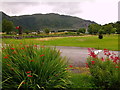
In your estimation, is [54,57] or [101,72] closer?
[101,72]

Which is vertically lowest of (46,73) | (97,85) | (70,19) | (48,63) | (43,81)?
(97,85)

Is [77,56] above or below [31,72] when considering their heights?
below

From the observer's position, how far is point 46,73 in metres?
3.54

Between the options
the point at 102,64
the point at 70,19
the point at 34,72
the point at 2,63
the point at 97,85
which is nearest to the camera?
the point at 34,72

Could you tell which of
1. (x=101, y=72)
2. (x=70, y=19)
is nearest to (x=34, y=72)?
(x=101, y=72)

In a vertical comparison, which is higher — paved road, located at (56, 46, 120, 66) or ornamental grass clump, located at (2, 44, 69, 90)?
ornamental grass clump, located at (2, 44, 69, 90)

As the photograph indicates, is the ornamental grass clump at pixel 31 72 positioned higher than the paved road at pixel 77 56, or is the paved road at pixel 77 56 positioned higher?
the ornamental grass clump at pixel 31 72

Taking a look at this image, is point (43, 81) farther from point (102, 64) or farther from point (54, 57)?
point (102, 64)

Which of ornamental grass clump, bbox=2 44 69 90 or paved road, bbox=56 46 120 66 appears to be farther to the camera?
paved road, bbox=56 46 120 66

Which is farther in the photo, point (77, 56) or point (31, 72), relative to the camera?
point (77, 56)

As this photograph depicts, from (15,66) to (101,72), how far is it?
2368 millimetres

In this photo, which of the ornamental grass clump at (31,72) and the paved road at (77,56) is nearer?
the ornamental grass clump at (31,72)

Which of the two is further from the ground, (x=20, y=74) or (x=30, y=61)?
(x=30, y=61)

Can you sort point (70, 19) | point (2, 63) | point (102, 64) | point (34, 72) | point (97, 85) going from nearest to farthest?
1. point (34, 72)
2. point (2, 63)
3. point (97, 85)
4. point (102, 64)
5. point (70, 19)
